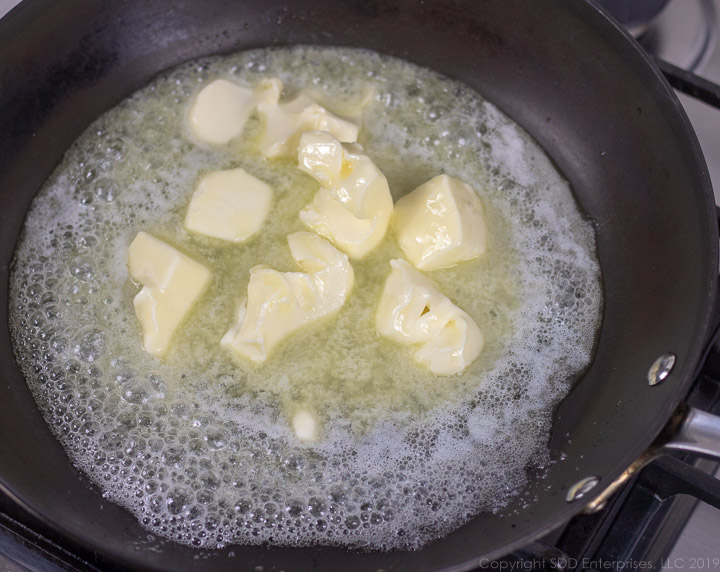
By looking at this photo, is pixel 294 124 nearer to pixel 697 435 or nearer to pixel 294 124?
pixel 294 124

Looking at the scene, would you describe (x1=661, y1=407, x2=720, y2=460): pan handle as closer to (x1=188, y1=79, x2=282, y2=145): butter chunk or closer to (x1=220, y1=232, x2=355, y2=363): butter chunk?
(x1=220, y1=232, x2=355, y2=363): butter chunk

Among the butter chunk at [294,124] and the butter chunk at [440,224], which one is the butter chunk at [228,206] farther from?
the butter chunk at [440,224]

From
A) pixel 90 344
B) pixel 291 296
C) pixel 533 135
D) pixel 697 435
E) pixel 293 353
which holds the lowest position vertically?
pixel 90 344

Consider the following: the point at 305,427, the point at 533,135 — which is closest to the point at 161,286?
the point at 305,427

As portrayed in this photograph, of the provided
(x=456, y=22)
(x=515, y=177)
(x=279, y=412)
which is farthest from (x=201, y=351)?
(x=456, y=22)

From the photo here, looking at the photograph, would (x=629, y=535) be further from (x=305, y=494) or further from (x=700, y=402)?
(x=305, y=494)
